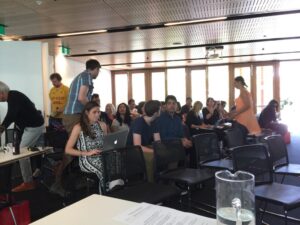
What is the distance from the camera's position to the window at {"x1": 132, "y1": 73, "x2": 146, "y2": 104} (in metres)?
12.1

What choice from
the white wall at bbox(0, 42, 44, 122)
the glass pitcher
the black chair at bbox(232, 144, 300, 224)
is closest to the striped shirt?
the black chair at bbox(232, 144, 300, 224)

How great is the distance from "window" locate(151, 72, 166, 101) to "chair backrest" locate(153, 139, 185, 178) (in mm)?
8681

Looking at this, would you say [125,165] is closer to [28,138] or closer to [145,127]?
[145,127]

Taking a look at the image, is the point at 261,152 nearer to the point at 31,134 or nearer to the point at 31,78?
the point at 31,134

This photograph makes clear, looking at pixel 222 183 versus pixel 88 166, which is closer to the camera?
pixel 222 183

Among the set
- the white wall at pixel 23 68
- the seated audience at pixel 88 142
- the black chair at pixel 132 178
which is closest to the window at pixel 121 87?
the white wall at pixel 23 68

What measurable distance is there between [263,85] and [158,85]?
398 cm

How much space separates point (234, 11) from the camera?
168 inches

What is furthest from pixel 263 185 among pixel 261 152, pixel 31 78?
pixel 31 78

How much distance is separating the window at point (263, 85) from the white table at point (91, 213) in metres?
10.4

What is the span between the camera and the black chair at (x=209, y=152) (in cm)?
340

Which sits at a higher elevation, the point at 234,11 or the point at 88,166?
the point at 234,11

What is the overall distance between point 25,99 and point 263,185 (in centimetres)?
285

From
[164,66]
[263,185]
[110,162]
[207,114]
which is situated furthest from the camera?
[164,66]
